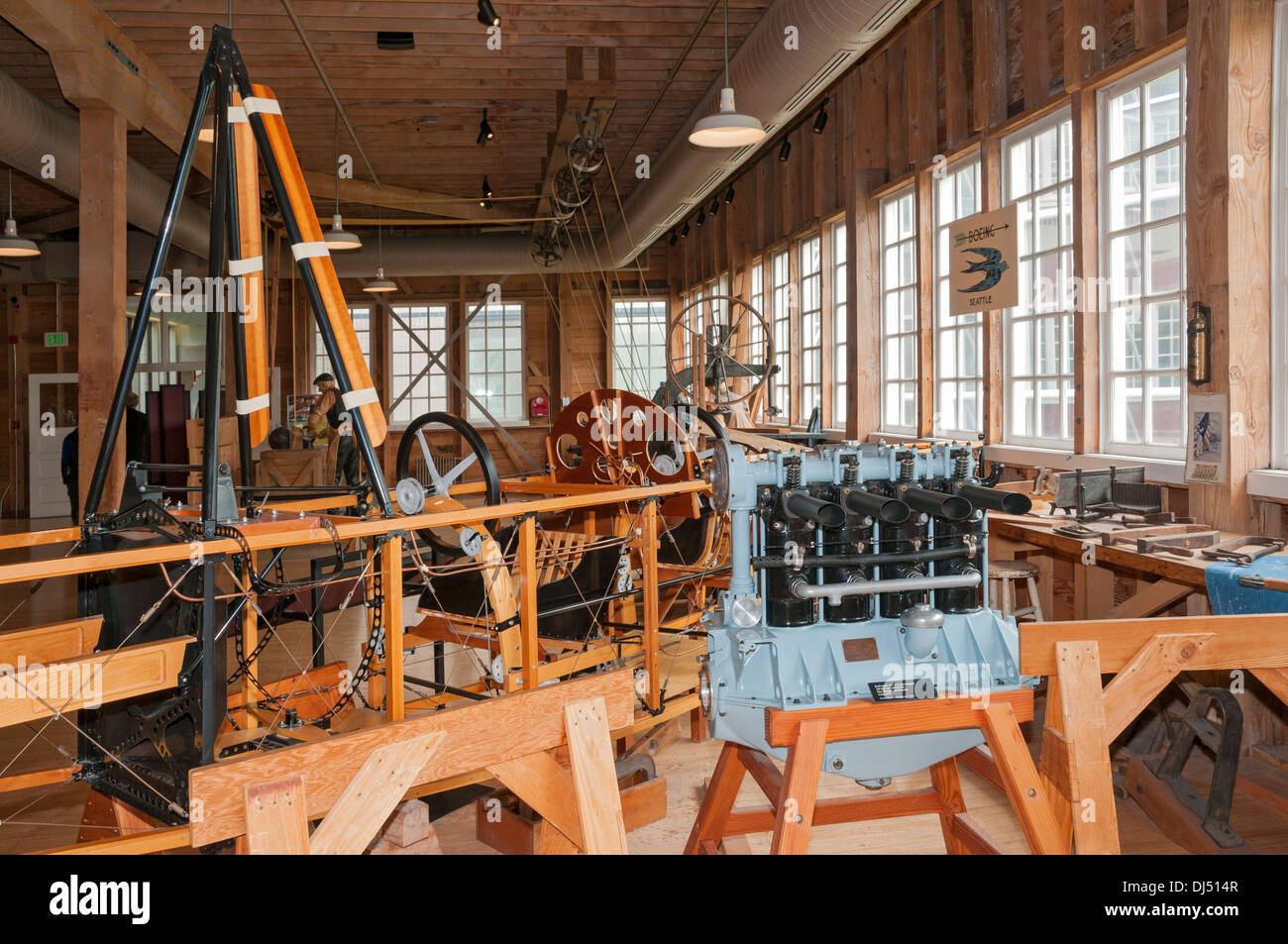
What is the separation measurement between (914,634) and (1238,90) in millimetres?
2915

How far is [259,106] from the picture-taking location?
2766 millimetres

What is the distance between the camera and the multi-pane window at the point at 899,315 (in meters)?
7.58

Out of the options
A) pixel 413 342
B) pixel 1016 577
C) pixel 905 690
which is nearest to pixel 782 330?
pixel 1016 577

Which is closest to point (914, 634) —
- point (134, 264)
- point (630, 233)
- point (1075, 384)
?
point (1075, 384)

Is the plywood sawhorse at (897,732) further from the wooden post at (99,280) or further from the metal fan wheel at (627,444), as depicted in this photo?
the wooden post at (99,280)

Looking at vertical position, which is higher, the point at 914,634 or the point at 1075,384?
the point at 1075,384

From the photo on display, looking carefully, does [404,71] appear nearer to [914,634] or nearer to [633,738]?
[633,738]

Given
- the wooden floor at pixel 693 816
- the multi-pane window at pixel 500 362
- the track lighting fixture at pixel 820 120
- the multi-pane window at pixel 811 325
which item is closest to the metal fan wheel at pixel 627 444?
the wooden floor at pixel 693 816

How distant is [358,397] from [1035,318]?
4268mm

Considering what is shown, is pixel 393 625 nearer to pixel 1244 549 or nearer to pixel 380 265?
pixel 1244 549

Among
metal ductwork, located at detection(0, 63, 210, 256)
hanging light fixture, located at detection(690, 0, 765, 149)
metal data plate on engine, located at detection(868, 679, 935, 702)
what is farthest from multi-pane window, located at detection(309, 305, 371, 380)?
metal data plate on engine, located at detection(868, 679, 935, 702)

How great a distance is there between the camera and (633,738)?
4.16m

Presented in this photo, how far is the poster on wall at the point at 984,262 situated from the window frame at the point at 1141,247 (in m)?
0.74

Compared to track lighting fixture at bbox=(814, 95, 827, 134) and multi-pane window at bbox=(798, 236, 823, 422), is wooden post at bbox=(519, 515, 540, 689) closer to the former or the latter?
track lighting fixture at bbox=(814, 95, 827, 134)
